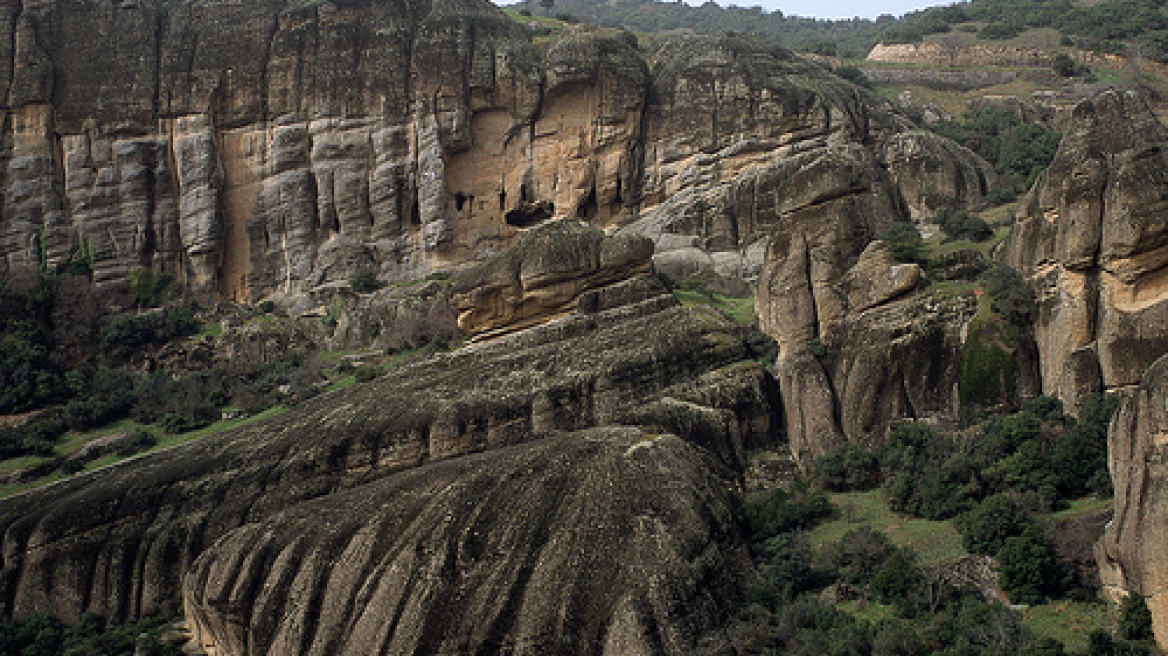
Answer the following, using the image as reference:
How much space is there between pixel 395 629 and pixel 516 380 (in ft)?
38.5

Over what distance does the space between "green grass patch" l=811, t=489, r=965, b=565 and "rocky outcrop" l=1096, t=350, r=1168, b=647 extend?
5222mm

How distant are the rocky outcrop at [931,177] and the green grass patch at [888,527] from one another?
1962 centimetres

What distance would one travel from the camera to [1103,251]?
31.6 m

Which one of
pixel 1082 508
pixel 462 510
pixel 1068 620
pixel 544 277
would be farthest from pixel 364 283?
pixel 1068 620

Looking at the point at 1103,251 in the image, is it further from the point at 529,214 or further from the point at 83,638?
the point at 529,214

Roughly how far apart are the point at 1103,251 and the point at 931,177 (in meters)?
20.3

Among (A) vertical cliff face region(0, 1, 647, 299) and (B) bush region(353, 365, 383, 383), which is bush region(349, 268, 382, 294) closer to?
(A) vertical cliff face region(0, 1, 647, 299)

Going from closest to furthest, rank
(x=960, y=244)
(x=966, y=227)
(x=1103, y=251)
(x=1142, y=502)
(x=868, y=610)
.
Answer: (x=1142, y=502) → (x=868, y=610) → (x=1103, y=251) → (x=960, y=244) → (x=966, y=227)

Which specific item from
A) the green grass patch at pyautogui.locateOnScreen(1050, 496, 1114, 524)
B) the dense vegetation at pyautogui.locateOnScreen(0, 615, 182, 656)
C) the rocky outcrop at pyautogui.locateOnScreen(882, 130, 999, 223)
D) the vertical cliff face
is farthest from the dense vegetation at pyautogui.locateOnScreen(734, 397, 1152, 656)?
the vertical cliff face

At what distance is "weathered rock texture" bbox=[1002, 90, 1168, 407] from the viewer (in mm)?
30812

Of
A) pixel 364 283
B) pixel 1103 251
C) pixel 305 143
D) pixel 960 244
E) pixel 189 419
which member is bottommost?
pixel 189 419

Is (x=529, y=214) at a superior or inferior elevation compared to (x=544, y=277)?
inferior

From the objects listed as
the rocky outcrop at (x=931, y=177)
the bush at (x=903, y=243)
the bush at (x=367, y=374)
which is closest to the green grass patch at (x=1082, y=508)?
the bush at (x=903, y=243)

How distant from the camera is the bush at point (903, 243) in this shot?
37.5m
